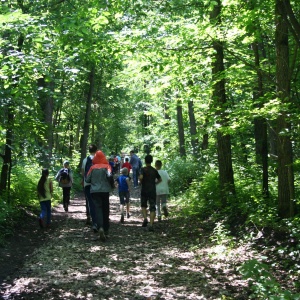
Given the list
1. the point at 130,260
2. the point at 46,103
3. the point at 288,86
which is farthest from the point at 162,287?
the point at 46,103

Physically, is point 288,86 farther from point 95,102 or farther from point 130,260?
point 95,102

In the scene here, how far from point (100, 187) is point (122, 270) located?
116 inches

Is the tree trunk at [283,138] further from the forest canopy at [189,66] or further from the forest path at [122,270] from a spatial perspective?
the forest path at [122,270]

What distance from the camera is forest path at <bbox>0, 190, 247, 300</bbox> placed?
594 centimetres

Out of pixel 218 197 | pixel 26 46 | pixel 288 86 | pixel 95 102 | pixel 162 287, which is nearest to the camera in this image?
pixel 162 287

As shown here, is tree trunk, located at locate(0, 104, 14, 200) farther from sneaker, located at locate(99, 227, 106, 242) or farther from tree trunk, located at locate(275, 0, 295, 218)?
tree trunk, located at locate(275, 0, 295, 218)

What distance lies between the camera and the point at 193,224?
1145 centimetres

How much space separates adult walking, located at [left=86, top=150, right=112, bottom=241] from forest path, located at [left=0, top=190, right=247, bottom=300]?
23.8 inches

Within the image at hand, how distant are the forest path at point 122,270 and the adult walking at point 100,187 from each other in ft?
1.99

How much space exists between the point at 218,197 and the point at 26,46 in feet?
23.1

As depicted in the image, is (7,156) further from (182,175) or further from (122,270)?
(182,175)

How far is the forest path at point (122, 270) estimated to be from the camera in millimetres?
5941

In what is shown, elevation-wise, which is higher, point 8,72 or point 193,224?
point 8,72

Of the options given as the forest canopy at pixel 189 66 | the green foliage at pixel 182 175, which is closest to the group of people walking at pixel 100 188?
the forest canopy at pixel 189 66
